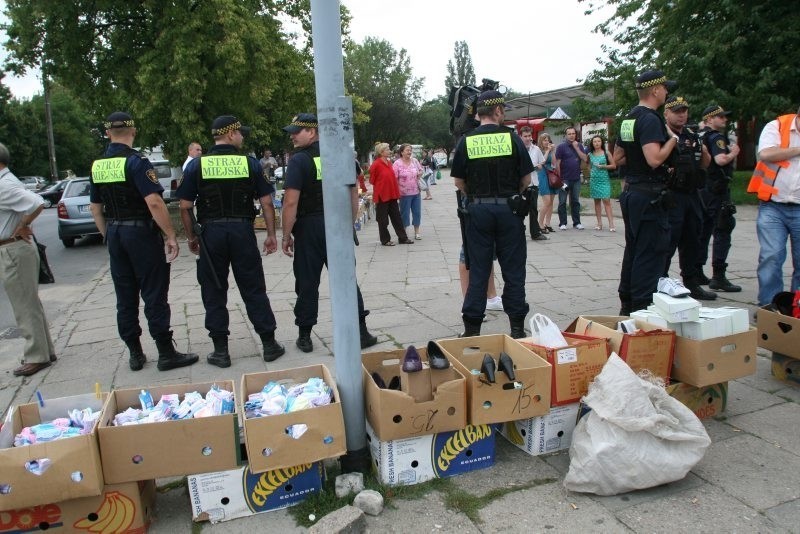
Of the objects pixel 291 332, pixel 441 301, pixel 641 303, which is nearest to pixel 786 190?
pixel 641 303

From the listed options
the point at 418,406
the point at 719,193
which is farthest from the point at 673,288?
the point at 719,193

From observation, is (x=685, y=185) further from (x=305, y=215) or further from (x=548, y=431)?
(x=305, y=215)

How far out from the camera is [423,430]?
308 centimetres

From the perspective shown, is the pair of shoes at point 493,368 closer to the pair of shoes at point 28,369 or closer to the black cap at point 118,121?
the black cap at point 118,121

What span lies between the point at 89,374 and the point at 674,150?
502 cm

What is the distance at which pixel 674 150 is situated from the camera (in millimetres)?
4965

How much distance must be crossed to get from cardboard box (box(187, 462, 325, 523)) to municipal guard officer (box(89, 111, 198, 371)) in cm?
231

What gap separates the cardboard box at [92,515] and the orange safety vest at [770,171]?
16.5ft

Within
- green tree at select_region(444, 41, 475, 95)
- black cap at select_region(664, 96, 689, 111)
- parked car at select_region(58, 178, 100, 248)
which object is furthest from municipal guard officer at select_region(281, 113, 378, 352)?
green tree at select_region(444, 41, 475, 95)

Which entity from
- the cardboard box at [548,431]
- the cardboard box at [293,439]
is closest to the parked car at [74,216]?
the cardboard box at [293,439]

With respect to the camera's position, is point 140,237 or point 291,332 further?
point 291,332

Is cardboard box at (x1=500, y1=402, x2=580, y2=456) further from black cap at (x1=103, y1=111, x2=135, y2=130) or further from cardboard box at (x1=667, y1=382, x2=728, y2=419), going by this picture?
black cap at (x1=103, y1=111, x2=135, y2=130)

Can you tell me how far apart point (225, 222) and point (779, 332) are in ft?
13.0

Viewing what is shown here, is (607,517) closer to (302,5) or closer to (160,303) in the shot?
(160,303)
